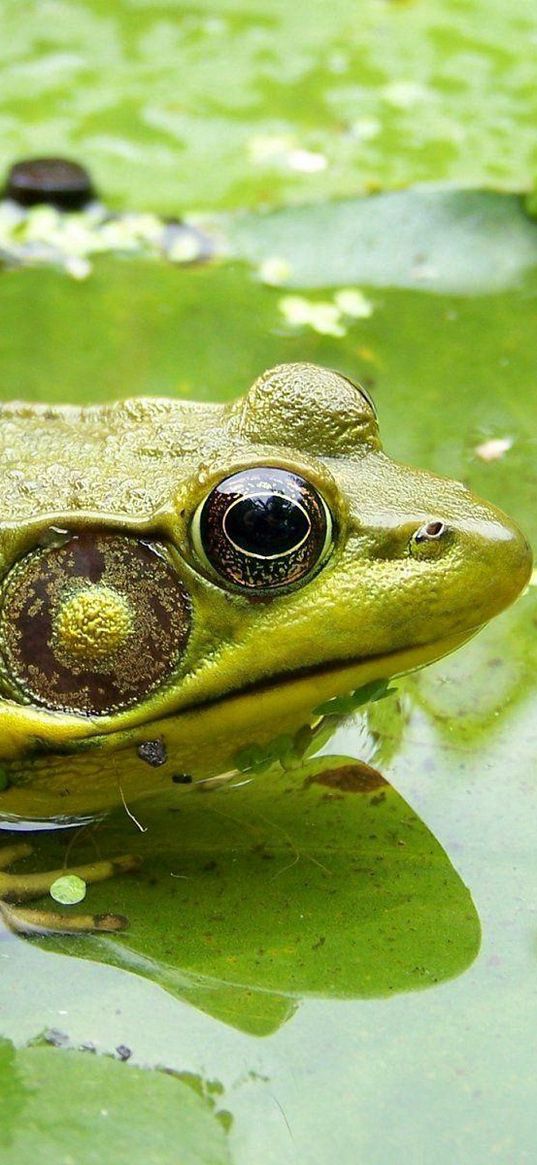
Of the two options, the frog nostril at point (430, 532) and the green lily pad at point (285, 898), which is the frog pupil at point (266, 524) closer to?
the frog nostril at point (430, 532)

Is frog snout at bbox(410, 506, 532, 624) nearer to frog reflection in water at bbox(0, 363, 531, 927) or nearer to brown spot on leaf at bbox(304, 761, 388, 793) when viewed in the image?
frog reflection in water at bbox(0, 363, 531, 927)

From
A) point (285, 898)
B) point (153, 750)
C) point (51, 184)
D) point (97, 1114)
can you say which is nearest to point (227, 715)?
point (153, 750)

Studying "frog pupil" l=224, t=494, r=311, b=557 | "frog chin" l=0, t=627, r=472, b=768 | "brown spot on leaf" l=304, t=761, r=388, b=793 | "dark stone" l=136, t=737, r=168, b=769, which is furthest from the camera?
"brown spot on leaf" l=304, t=761, r=388, b=793

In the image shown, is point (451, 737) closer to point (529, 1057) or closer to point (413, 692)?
point (413, 692)

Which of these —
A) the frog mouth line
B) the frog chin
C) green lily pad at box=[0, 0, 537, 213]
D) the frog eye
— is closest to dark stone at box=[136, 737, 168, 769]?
the frog chin

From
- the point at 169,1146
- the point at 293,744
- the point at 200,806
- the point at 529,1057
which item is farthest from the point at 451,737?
the point at 169,1146

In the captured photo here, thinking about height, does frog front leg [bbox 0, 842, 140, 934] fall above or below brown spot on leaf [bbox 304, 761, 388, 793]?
below

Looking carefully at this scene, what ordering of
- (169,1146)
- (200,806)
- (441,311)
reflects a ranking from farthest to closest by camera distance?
(441,311) → (200,806) → (169,1146)
